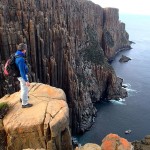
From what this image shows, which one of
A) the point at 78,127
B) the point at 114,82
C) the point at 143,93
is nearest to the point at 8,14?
the point at 78,127

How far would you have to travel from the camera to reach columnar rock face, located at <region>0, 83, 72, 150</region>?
57.2 ft

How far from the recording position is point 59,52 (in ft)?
211

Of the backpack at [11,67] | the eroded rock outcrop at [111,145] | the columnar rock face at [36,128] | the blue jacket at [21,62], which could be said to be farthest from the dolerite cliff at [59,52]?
the eroded rock outcrop at [111,145]

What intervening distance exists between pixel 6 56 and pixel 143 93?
57.6m

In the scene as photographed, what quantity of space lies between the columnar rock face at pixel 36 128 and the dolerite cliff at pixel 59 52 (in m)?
31.8

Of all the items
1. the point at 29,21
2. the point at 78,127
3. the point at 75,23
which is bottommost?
the point at 78,127

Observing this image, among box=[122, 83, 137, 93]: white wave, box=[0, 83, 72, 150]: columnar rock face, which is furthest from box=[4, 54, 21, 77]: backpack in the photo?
box=[122, 83, 137, 93]: white wave

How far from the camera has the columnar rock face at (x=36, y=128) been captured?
17.4 m

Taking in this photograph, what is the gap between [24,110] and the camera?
18969 mm

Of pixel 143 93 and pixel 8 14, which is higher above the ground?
pixel 8 14

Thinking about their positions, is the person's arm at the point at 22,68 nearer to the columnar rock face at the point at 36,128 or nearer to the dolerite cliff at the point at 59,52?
the columnar rock face at the point at 36,128

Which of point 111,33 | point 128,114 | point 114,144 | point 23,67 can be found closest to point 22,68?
point 23,67

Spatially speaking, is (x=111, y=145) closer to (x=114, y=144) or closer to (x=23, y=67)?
(x=114, y=144)

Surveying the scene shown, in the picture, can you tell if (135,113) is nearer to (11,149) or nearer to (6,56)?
(6,56)
